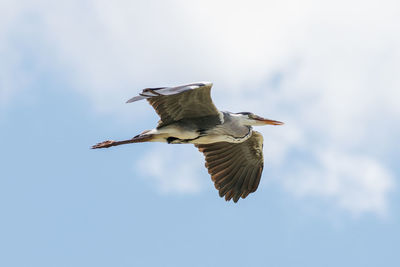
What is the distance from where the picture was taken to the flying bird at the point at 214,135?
10516 mm

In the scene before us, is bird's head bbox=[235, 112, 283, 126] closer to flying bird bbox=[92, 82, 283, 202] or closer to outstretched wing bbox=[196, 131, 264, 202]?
flying bird bbox=[92, 82, 283, 202]

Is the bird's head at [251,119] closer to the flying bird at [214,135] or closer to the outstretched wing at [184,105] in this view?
the flying bird at [214,135]

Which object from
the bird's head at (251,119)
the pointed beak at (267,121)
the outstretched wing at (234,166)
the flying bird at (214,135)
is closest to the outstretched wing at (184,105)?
the flying bird at (214,135)

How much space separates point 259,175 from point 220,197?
2.48ft

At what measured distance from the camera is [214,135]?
35.9 ft

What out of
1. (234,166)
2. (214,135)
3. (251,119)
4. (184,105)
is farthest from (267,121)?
(184,105)

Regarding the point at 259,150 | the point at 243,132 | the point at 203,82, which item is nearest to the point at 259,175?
the point at 259,150

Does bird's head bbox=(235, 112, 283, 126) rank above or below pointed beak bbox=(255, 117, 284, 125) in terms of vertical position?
below

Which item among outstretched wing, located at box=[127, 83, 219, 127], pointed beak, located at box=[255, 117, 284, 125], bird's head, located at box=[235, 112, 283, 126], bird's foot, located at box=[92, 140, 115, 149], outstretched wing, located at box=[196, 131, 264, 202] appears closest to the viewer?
outstretched wing, located at box=[127, 83, 219, 127]

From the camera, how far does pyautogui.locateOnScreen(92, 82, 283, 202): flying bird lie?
10.5m

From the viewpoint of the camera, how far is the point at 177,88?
9.05 metres

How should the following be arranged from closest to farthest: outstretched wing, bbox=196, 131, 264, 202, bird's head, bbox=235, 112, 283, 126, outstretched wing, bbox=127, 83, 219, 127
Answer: outstretched wing, bbox=127, 83, 219, 127
bird's head, bbox=235, 112, 283, 126
outstretched wing, bbox=196, 131, 264, 202

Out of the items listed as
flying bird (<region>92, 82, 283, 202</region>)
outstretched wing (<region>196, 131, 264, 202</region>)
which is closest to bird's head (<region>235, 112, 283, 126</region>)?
flying bird (<region>92, 82, 283, 202</region>)

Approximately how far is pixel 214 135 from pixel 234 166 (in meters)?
1.58
